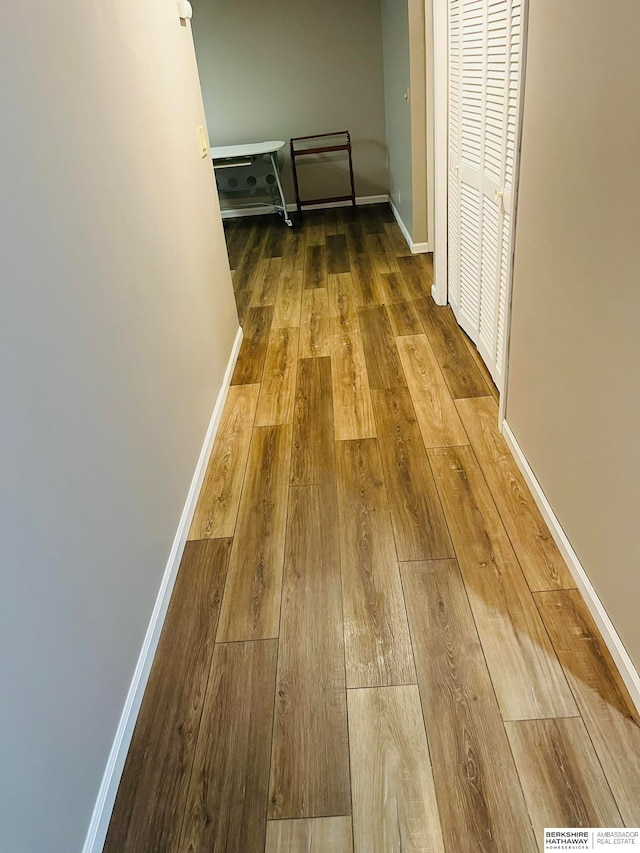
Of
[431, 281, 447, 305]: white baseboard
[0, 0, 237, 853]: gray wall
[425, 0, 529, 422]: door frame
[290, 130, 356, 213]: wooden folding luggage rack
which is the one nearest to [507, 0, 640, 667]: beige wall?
[425, 0, 529, 422]: door frame

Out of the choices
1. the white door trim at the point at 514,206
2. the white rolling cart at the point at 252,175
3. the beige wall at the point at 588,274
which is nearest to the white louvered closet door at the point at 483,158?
the white door trim at the point at 514,206

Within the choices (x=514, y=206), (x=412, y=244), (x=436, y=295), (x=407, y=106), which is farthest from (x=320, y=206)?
(x=514, y=206)

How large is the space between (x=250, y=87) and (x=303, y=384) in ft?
14.1

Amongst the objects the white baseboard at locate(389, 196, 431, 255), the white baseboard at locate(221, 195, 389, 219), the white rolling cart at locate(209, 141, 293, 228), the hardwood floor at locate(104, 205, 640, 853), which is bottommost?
the hardwood floor at locate(104, 205, 640, 853)

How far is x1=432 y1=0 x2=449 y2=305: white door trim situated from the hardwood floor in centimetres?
107

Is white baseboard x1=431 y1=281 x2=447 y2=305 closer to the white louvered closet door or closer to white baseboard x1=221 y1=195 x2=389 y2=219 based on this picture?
the white louvered closet door

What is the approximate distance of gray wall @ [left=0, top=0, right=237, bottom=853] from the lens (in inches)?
41.4

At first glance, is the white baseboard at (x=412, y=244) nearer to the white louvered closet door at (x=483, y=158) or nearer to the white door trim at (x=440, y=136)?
the white door trim at (x=440, y=136)

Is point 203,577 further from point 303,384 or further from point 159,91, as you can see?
point 159,91

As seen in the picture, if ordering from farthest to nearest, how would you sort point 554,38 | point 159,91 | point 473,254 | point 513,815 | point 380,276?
1. point 380,276
2. point 473,254
3. point 159,91
4. point 554,38
5. point 513,815

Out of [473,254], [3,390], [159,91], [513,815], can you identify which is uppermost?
[159,91]

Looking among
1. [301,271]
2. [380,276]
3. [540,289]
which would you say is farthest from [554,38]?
[301,271]

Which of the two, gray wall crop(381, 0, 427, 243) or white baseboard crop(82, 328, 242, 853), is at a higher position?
gray wall crop(381, 0, 427, 243)

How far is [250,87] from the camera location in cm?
581
